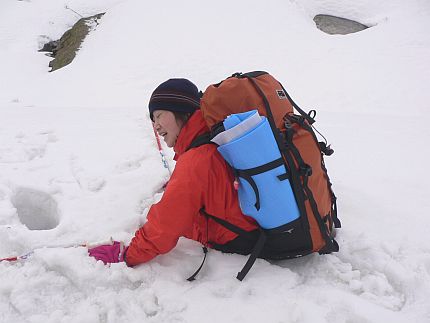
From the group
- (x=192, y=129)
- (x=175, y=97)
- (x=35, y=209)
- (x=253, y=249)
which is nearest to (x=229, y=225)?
(x=253, y=249)

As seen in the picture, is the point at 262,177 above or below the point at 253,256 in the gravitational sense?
above

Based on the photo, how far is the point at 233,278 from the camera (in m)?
3.16

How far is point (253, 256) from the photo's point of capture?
3102mm

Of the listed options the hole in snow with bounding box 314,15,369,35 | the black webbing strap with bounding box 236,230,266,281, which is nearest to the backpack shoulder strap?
the black webbing strap with bounding box 236,230,266,281

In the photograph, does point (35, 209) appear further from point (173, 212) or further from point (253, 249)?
point (253, 249)

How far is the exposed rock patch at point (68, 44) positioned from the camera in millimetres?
16609

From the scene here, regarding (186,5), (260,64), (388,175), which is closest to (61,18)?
(186,5)

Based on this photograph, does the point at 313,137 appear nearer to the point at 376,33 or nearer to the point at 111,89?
the point at 111,89

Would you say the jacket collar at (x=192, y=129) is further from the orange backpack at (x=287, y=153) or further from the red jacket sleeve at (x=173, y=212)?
the red jacket sleeve at (x=173, y=212)

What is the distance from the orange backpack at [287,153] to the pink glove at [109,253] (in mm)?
779

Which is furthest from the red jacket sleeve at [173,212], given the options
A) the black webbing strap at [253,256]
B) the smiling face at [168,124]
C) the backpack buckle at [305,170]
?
the backpack buckle at [305,170]

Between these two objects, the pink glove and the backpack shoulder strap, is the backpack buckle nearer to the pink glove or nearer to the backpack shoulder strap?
the backpack shoulder strap

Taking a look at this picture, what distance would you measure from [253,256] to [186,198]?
2.33 feet

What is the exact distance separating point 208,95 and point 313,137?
91 cm
